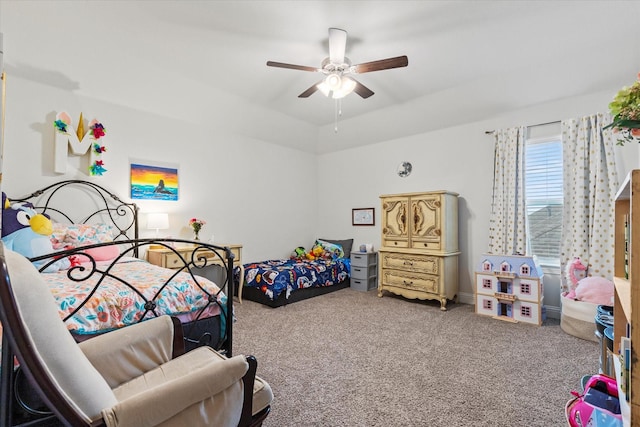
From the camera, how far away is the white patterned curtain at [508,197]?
154 inches

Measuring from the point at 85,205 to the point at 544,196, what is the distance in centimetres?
556

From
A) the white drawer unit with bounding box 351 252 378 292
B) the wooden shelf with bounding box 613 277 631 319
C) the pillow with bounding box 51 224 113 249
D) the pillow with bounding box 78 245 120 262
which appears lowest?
the white drawer unit with bounding box 351 252 378 292

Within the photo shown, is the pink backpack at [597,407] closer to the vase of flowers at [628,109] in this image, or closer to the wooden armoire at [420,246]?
the vase of flowers at [628,109]

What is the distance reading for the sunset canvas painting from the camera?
406 centimetres

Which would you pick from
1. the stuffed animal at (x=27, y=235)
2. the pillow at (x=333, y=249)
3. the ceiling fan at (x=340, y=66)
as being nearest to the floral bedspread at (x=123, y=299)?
the stuffed animal at (x=27, y=235)

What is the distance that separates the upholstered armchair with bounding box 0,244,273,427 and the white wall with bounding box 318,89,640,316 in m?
3.89

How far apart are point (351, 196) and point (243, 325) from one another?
3239 mm

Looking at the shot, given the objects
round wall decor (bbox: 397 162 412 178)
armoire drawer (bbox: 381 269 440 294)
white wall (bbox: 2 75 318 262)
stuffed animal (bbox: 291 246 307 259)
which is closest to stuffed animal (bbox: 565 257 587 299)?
armoire drawer (bbox: 381 269 440 294)

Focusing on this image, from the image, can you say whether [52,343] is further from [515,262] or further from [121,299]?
[515,262]

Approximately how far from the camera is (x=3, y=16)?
2680mm

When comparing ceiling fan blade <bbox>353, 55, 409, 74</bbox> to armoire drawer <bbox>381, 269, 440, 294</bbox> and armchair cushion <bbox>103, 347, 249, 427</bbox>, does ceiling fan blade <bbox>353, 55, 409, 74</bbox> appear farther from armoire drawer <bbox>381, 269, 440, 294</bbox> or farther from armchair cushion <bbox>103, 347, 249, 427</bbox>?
armoire drawer <bbox>381, 269, 440, 294</bbox>

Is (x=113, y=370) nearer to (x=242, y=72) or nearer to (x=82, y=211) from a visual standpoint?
(x=82, y=211)

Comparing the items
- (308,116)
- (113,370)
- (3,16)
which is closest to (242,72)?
(308,116)

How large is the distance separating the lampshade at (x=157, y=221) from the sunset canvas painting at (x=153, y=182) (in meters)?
0.34
